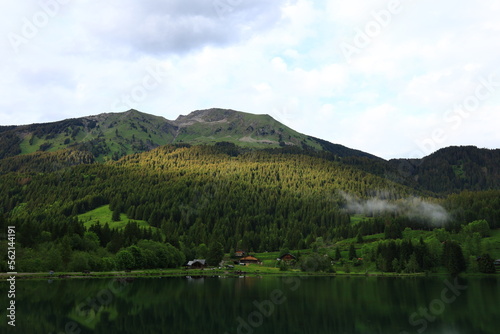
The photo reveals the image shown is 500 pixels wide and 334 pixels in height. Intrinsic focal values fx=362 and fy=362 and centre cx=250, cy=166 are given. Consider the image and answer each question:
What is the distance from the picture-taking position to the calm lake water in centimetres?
4169

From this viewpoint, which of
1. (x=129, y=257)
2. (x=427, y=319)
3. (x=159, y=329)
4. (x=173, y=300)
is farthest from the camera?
(x=129, y=257)

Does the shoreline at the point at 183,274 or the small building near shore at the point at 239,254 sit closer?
the shoreline at the point at 183,274

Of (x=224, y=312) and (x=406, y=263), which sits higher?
(x=224, y=312)

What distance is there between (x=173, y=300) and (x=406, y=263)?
110156 mm

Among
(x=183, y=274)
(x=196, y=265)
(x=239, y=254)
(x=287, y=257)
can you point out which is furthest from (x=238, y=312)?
(x=239, y=254)

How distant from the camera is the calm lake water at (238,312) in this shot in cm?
4169

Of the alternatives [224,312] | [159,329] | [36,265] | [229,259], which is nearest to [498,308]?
[224,312]

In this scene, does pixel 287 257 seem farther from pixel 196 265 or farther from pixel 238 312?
pixel 238 312

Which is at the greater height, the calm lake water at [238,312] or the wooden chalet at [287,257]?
the calm lake water at [238,312]

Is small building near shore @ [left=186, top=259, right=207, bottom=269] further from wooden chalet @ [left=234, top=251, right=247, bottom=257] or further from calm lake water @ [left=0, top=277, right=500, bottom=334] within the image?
calm lake water @ [left=0, top=277, right=500, bottom=334]

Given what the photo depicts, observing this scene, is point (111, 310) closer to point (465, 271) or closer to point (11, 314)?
point (11, 314)

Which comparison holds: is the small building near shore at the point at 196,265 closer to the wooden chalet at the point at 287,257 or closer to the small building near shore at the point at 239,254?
the small building near shore at the point at 239,254

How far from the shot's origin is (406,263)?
5556 inches

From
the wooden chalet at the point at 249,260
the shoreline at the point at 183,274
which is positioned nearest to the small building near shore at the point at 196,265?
the shoreline at the point at 183,274
